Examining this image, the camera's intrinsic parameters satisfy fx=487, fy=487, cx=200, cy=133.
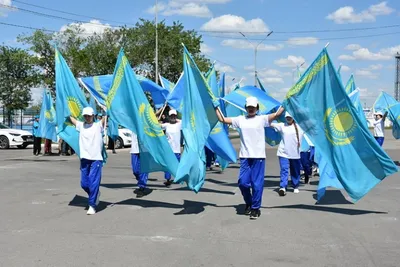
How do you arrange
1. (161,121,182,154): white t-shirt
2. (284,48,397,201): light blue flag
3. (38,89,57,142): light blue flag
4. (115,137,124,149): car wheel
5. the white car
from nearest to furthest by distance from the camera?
(284,48,397,201): light blue flag, (161,121,182,154): white t-shirt, (38,89,57,142): light blue flag, the white car, (115,137,124,149): car wheel

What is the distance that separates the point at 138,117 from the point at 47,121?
10752 mm

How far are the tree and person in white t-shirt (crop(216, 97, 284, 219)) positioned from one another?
3346 centimetres

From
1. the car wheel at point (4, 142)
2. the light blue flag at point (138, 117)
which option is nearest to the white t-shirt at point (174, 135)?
the light blue flag at point (138, 117)

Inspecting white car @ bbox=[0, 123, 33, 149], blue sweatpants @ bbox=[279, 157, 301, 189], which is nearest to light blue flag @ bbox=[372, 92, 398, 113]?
blue sweatpants @ bbox=[279, 157, 301, 189]

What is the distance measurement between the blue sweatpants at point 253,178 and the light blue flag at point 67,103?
125 inches

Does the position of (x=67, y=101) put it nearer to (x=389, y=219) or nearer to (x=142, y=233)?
(x=142, y=233)

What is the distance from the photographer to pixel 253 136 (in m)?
7.50

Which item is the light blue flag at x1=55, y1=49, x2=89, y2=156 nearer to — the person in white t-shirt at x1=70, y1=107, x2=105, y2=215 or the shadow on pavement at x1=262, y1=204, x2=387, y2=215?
the person in white t-shirt at x1=70, y1=107, x2=105, y2=215

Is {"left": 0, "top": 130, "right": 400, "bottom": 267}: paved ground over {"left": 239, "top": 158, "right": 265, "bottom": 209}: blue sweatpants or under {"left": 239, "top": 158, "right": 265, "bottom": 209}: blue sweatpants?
under

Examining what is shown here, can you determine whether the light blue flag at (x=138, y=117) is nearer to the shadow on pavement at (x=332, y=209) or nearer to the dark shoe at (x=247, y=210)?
the dark shoe at (x=247, y=210)

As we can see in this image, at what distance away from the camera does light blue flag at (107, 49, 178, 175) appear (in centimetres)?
844

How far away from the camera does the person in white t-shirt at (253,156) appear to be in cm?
743

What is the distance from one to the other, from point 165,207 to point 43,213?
2.00 meters

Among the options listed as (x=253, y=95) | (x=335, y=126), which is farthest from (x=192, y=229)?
(x=253, y=95)
